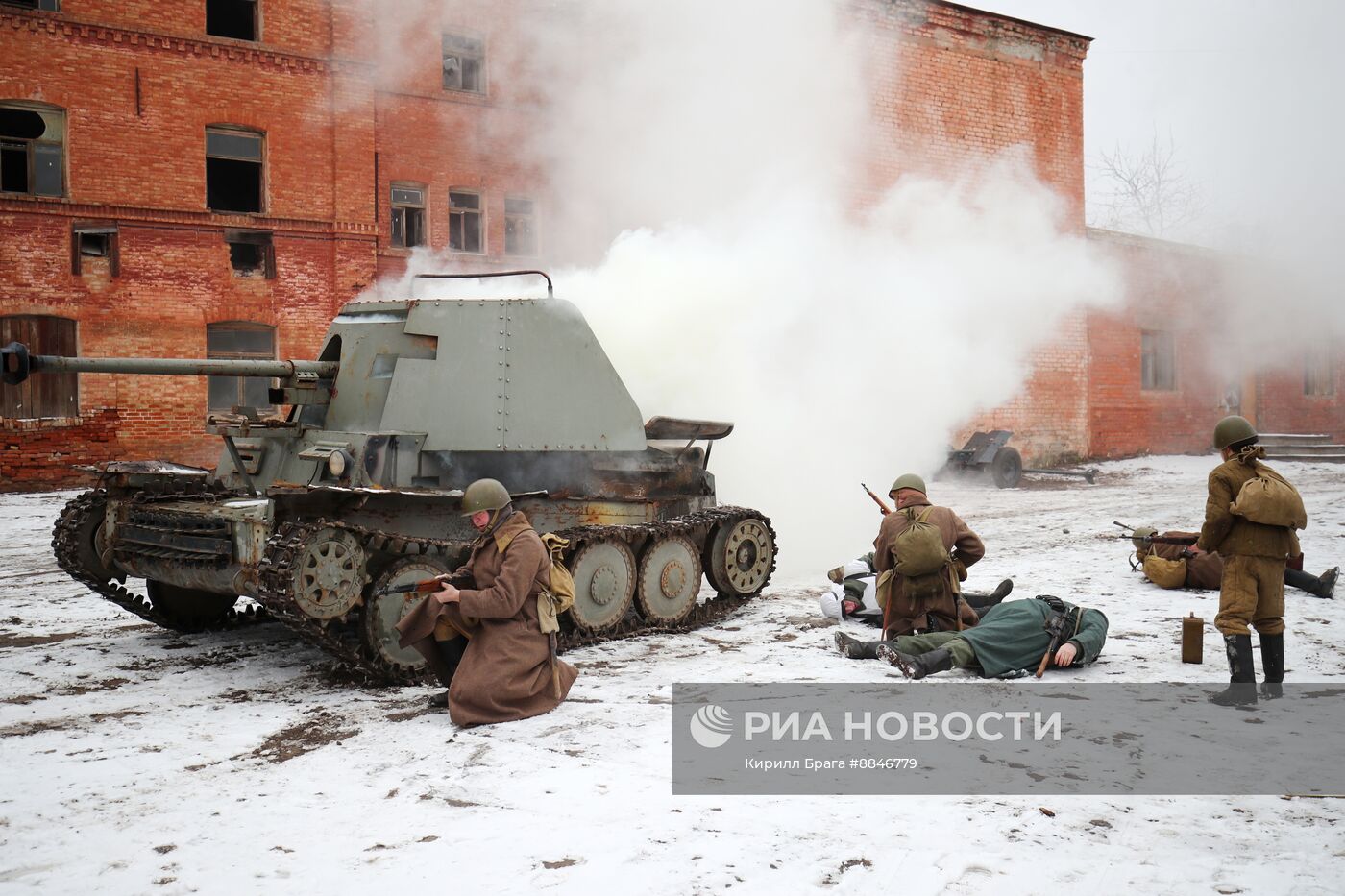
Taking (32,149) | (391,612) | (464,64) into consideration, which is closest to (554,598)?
(391,612)

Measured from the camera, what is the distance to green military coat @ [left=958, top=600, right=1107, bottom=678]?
698cm

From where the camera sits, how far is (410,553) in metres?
7.31

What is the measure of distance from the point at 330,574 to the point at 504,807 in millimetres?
2432

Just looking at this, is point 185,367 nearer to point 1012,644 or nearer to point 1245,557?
point 1012,644

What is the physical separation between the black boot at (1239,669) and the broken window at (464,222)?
17.7 meters

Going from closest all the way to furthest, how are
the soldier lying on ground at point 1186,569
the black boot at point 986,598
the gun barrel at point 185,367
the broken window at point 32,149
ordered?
the gun barrel at point 185,367 < the black boot at point 986,598 < the soldier lying on ground at point 1186,569 < the broken window at point 32,149

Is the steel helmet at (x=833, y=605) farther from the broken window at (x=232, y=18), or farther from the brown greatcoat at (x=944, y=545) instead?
the broken window at (x=232, y=18)

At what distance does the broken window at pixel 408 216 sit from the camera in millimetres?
21234

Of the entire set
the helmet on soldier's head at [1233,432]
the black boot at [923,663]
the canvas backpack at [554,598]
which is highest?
the helmet on soldier's head at [1233,432]

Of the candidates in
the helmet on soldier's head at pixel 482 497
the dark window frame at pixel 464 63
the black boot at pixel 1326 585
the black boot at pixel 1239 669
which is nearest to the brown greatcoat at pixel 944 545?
the black boot at pixel 1239 669

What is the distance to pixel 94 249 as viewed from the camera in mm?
18734

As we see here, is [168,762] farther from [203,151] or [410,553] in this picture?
[203,151]

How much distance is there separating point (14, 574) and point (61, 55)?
11.1m

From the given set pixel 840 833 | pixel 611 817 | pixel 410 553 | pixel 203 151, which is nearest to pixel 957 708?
pixel 840 833
